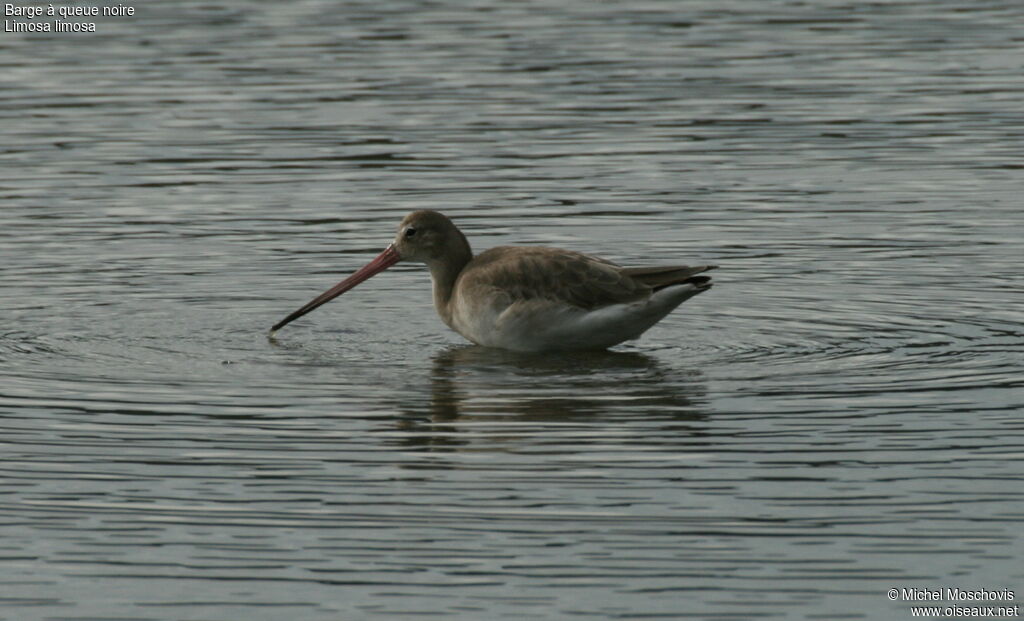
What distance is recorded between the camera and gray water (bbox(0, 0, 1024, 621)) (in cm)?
835

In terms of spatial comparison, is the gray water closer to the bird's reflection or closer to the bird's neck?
the bird's reflection

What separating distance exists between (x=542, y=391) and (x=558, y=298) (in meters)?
1.33

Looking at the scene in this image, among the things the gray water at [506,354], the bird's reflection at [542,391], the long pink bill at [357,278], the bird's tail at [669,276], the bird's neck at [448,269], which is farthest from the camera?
the long pink bill at [357,278]

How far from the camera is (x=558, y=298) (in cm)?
1291

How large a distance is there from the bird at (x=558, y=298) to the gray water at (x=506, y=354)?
0.62 ft

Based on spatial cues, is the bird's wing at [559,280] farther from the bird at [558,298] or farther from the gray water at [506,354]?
the gray water at [506,354]

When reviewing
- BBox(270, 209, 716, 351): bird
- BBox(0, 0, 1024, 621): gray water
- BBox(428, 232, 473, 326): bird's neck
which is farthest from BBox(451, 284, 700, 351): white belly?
BBox(428, 232, 473, 326): bird's neck

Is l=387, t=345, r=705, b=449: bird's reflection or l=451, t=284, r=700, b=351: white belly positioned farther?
l=451, t=284, r=700, b=351: white belly

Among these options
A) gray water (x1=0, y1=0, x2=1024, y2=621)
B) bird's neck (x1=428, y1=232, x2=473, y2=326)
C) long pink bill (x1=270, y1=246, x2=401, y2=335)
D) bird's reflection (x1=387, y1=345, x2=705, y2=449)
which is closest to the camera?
gray water (x1=0, y1=0, x2=1024, y2=621)

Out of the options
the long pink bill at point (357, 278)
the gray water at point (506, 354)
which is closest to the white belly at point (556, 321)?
the gray water at point (506, 354)

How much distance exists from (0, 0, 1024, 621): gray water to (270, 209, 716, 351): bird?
0.19 m

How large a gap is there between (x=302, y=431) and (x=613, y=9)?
21.2 metres

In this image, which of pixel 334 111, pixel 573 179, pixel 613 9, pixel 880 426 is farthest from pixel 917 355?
pixel 613 9

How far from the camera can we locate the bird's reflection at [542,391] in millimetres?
10930
